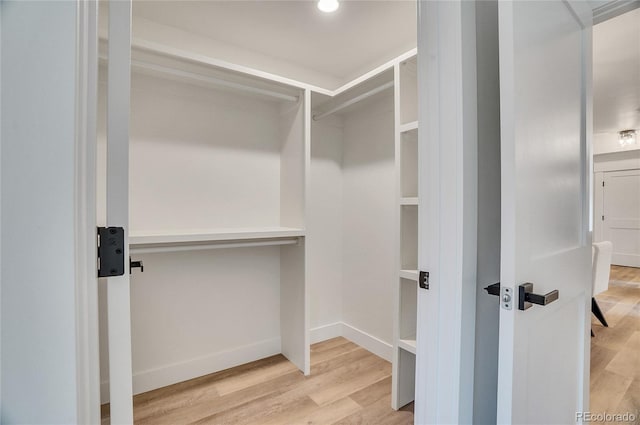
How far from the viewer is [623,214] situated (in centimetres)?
598

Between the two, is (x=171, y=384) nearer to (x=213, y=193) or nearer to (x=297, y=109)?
(x=213, y=193)

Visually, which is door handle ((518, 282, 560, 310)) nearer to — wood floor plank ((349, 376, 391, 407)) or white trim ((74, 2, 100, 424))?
white trim ((74, 2, 100, 424))

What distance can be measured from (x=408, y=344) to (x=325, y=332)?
1136mm

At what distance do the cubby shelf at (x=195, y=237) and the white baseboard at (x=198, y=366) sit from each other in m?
0.86

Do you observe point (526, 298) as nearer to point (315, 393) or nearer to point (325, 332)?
point (315, 393)

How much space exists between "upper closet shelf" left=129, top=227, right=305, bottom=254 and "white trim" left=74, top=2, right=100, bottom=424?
1063mm

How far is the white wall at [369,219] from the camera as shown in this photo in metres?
2.38

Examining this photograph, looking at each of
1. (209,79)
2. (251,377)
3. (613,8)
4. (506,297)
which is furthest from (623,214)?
(209,79)

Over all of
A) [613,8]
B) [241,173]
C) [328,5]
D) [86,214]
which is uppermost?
[328,5]

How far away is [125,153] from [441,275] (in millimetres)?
923

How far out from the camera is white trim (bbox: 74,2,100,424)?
518mm

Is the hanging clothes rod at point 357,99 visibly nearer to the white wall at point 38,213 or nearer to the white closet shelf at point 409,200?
the white closet shelf at point 409,200

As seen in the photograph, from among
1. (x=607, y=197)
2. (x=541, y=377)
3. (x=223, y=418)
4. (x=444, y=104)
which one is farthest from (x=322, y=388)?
(x=607, y=197)

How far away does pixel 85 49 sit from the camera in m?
0.53
